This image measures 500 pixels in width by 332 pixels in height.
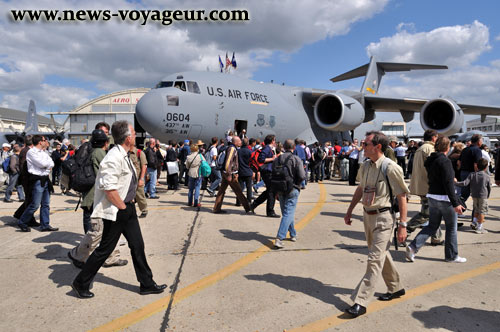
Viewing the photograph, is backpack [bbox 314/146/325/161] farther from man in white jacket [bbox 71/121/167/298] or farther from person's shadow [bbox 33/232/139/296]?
man in white jacket [bbox 71/121/167/298]

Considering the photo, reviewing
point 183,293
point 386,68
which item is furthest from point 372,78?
point 183,293

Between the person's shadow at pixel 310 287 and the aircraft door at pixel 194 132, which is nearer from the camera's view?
the person's shadow at pixel 310 287

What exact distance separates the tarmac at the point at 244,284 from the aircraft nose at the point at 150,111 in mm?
4997

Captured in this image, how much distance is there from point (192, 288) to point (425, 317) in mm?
2362

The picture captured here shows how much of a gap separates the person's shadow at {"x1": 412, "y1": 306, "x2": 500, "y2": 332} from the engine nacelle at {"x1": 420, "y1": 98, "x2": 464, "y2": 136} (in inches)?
503

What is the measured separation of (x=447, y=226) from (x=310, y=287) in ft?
7.47

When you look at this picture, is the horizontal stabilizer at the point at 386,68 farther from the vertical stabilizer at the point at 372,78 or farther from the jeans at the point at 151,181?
the jeans at the point at 151,181

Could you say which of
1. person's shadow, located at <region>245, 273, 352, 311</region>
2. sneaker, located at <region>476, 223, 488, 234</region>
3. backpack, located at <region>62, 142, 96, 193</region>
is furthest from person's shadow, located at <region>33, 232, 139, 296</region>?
sneaker, located at <region>476, 223, 488, 234</region>

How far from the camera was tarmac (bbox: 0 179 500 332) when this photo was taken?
2998 millimetres

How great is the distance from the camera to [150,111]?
10.6 meters

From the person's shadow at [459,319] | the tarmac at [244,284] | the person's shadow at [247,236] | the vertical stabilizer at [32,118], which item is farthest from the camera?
the vertical stabilizer at [32,118]

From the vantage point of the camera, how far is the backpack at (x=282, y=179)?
5156 millimetres

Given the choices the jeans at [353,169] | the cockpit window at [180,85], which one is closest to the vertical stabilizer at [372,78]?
the jeans at [353,169]

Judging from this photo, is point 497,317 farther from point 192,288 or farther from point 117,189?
point 117,189
